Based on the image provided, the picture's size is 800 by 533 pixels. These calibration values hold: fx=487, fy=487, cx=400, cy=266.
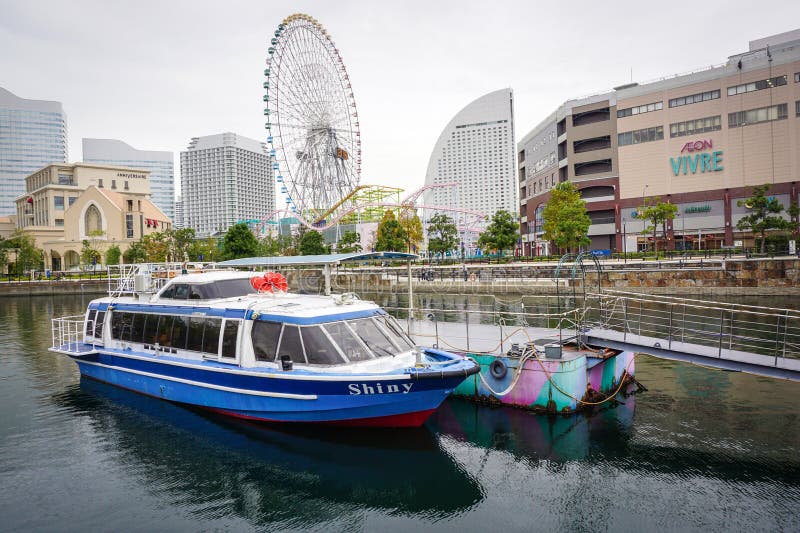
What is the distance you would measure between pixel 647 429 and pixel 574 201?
49897 millimetres

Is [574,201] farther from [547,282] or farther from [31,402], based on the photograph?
[31,402]

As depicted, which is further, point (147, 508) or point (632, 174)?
point (632, 174)

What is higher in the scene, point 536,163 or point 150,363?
point 536,163

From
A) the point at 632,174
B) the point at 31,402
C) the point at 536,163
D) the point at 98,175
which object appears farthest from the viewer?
the point at 98,175

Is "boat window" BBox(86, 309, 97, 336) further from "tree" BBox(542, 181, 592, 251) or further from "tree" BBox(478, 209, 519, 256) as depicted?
"tree" BBox(478, 209, 519, 256)

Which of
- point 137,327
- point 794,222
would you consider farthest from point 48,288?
point 794,222

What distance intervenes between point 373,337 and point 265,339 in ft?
9.10

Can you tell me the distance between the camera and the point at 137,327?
1600cm

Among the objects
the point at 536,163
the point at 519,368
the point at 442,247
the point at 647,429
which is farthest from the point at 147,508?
the point at 536,163

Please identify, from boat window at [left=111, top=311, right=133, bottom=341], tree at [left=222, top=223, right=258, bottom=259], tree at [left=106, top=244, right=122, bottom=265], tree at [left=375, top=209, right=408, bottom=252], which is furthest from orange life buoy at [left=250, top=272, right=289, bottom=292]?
tree at [left=106, top=244, right=122, bottom=265]

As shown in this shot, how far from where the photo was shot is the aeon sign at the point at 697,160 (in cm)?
6116

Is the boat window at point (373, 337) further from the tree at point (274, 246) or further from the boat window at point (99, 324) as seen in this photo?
the tree at point (274, 246)

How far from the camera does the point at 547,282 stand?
46594mm

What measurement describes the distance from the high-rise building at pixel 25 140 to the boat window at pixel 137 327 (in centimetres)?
19848
